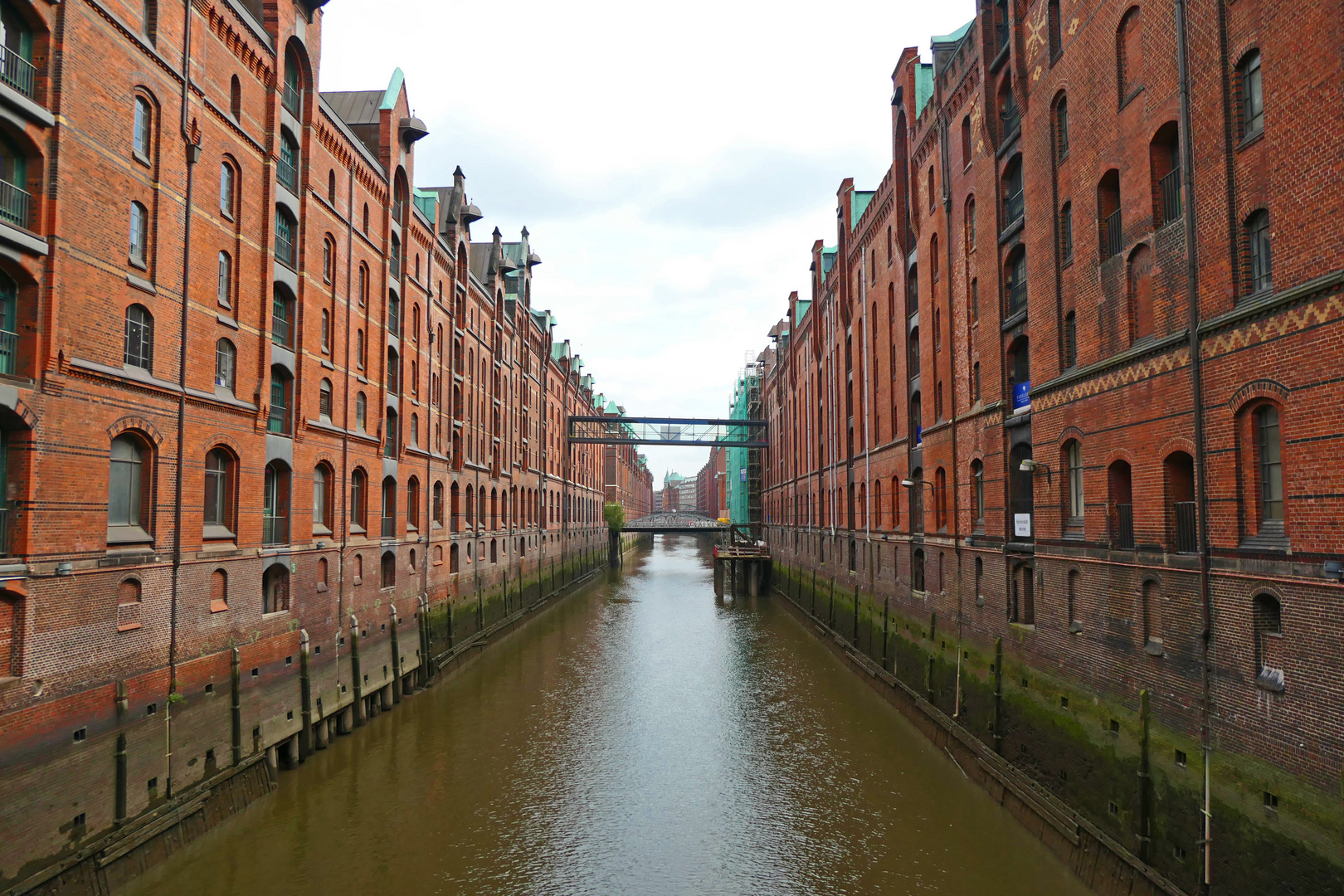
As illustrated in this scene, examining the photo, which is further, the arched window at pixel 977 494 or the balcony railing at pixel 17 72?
the arched window at pixel 977 494

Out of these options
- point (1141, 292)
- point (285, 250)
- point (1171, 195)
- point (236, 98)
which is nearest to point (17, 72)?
point (236, 98)

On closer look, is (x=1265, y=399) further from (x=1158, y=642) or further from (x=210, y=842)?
(x=210, y=842)

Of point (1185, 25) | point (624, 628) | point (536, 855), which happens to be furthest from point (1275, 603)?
point (624, 628)

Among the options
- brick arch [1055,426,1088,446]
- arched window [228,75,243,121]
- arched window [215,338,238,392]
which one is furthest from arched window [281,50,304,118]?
brick arch [1055,426,1088,446]

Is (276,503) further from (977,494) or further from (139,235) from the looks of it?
(977,494)

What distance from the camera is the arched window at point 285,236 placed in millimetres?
18189

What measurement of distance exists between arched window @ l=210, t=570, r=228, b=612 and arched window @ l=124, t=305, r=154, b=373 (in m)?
4.30

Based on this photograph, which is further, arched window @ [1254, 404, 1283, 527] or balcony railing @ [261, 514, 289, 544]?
balcony railing @ [261, 514, 289, 544]

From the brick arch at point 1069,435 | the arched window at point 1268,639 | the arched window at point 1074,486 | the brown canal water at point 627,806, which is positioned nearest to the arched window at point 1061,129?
the brick arch at point 1069,435

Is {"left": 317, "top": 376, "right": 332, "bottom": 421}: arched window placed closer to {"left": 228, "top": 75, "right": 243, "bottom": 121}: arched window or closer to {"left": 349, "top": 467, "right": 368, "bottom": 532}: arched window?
{"left": 349, "top": 467, "right": 368, "bottom": 532}: arched window

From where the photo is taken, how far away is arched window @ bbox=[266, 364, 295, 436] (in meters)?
18.1

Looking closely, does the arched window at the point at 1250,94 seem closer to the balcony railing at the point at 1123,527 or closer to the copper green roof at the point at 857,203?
the balcony railing at the point at 1123,527

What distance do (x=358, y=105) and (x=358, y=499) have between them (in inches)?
514

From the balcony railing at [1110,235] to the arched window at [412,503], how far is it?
21.9 m
